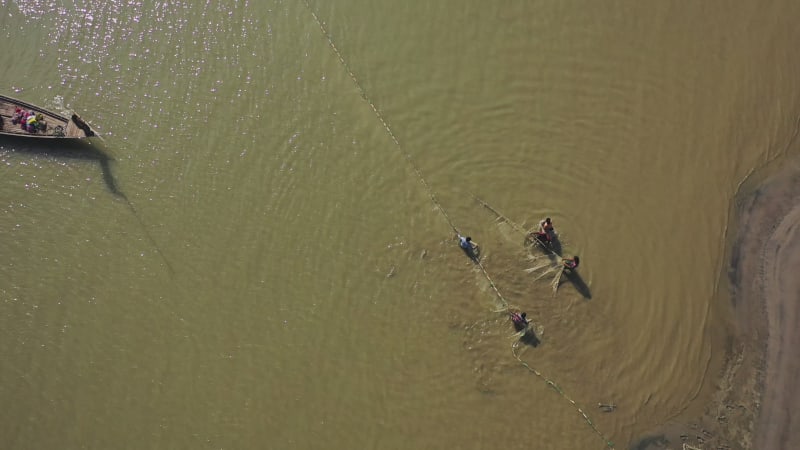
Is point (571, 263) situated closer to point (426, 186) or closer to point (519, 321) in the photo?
point (519, 321)

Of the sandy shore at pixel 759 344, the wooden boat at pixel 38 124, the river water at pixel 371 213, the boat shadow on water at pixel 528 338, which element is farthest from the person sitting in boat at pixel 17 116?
the sandy shore at pixel 759 344

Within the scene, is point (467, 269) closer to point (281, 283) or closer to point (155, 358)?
point (281, 283)

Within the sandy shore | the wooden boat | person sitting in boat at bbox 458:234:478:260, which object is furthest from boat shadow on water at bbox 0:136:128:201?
the sandy shore

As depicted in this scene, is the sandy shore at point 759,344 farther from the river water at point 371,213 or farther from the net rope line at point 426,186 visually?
the net rope line at point 426,186

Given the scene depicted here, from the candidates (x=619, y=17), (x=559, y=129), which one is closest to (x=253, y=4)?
(x=559, y=129)

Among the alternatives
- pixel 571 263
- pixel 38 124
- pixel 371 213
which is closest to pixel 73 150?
pixel 38 124
